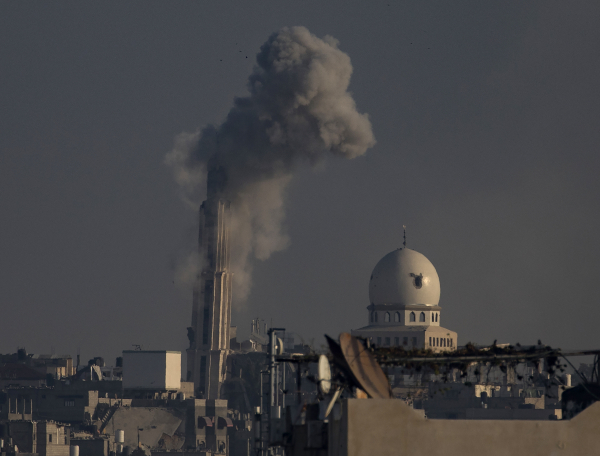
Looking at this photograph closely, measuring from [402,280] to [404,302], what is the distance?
2.03m

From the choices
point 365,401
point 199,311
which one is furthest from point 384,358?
point 199,311

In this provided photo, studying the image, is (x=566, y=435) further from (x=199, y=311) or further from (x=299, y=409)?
(x=199, y=311)

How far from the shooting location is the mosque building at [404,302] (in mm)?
112062

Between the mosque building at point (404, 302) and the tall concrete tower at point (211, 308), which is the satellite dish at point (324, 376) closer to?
the mosque building at point (404, 302)

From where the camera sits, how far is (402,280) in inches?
4429

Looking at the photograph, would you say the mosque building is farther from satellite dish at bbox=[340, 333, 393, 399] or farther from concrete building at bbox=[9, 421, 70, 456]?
satellite dish at bbox=[340, 333, 393, 399]

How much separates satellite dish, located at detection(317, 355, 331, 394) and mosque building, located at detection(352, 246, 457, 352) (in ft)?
287

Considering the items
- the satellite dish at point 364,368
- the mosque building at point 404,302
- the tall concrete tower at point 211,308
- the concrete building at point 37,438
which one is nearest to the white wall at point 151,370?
the tall concrete tower at point 211,308

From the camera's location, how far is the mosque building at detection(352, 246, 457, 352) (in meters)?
112

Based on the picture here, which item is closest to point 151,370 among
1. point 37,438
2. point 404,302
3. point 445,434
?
point 404,302

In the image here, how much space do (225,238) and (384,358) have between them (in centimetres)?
9470

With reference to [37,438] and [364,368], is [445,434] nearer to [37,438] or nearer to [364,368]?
[364,368]

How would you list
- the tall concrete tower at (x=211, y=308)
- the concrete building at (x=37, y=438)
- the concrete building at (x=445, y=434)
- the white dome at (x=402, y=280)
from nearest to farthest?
1. the concrete building at (x=445, y=434)
2. the concrete building at (x=37, y=438)
3. the white dome at (x=402, y=280)
4. the tall concrete tower at (x=211, y=308)

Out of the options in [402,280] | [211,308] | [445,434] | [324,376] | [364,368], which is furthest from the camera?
[211,308]
